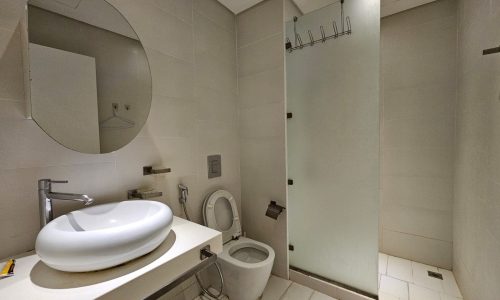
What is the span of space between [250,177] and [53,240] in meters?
1.46

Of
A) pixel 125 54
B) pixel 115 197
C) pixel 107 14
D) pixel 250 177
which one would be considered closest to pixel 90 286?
pixel 115 197

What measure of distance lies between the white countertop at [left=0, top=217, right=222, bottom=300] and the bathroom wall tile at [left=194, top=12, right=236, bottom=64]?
1.44m

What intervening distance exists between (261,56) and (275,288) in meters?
2.00

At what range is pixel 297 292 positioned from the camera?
66.0 inches

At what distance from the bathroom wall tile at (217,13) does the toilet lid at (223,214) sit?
1476 millimetres

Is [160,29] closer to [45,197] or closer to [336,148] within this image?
[45,197]

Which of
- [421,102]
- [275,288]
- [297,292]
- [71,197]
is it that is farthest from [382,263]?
[71,197]

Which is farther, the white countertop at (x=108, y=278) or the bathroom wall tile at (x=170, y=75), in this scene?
the bathroom wall tile at (x=170, y=75)

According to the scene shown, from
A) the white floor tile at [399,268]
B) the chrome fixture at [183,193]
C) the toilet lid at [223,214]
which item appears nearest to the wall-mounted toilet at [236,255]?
the toilet lid at [223,214]

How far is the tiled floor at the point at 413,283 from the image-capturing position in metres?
1.63

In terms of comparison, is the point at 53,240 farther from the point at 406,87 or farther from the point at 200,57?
the point at 406,87

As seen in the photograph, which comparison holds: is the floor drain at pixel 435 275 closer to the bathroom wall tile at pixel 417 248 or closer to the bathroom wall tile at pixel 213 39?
the bathroom wall tile at pixel 417 248

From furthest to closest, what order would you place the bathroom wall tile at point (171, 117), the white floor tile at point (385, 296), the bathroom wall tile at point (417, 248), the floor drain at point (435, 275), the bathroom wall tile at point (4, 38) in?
the bathroom wall tile at point (417, 248) < the floor drain at point (435, 275) < the white floor tile at point (385, 296) < the bathroom wall tile at point (171, 117) < the bathroom wall tile at point (4, 38)

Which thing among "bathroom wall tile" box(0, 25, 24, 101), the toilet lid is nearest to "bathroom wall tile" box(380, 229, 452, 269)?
the toilet lid
